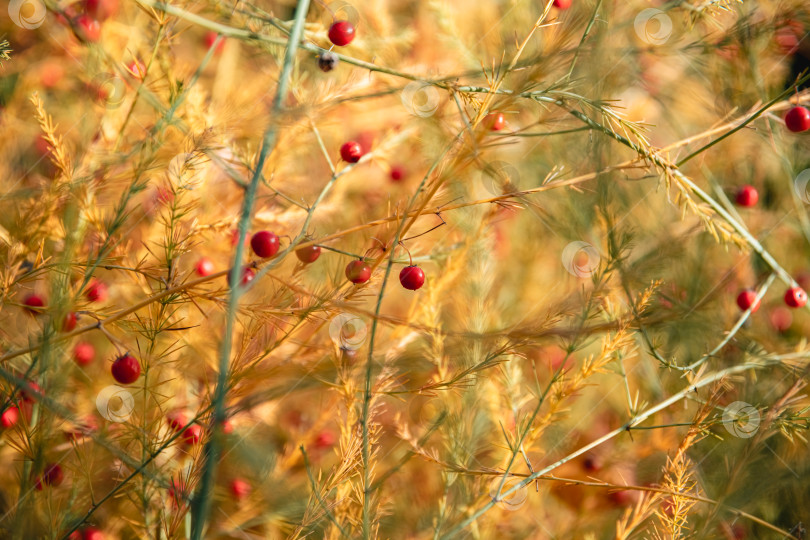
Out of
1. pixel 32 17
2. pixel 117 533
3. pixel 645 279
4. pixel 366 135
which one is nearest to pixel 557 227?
pixel 645 279

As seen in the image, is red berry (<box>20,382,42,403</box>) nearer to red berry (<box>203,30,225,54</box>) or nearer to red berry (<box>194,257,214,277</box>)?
red berry (<box>194,257,214,277</box>)

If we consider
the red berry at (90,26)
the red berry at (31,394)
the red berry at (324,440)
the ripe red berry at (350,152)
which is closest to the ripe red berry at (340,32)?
the ripe red berry at (350,152)

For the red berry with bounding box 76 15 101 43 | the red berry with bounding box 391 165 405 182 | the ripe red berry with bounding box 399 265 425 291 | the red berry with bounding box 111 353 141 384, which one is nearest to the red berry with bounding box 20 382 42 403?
the red berry with bounding box 111 353 141 384

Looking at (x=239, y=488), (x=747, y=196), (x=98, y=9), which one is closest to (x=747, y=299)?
(x=747, y=196)

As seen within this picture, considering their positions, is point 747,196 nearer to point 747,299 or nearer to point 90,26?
point 747,299

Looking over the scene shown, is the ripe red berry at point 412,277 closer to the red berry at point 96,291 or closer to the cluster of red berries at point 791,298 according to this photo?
the red berry at point 96,291

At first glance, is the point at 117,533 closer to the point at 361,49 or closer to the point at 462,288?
the point at 462,288
